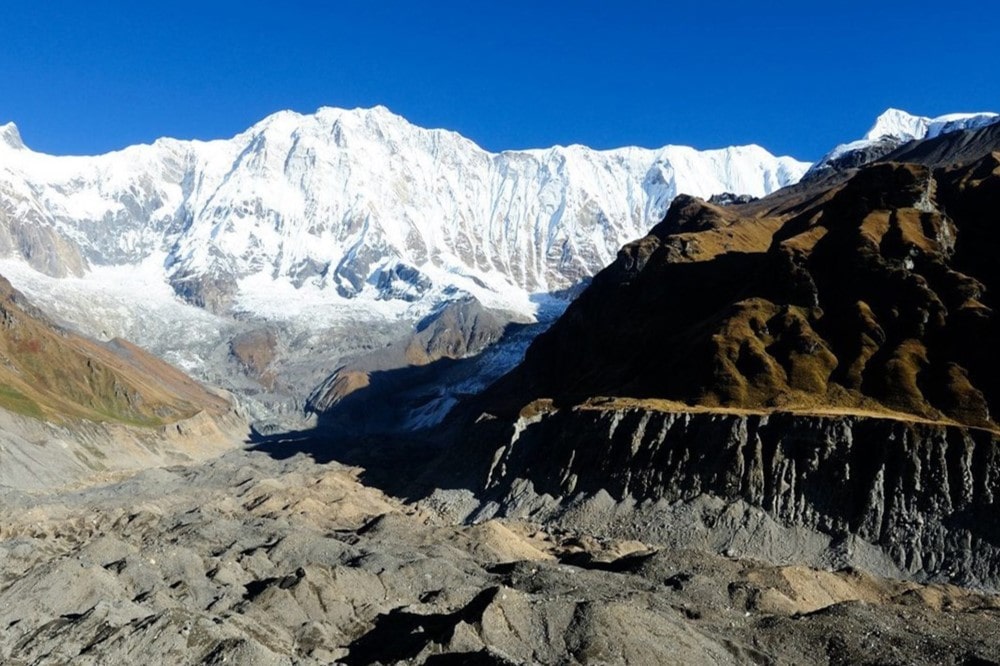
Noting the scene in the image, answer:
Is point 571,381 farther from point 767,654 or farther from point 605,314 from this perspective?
point 767,654

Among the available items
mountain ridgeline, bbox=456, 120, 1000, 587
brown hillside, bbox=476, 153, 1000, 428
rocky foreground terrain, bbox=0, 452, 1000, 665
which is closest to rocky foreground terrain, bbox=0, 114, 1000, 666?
rocky foreground terrain, bbox=0, 452, 1000, 665

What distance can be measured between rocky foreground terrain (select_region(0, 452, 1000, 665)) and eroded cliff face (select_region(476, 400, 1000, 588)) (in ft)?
23.9

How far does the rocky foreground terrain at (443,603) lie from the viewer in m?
54.8

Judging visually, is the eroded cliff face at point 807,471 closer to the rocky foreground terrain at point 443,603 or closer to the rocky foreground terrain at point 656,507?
the rocky foreground terrain at point 656,507

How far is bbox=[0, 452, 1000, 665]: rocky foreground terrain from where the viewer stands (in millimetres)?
54812

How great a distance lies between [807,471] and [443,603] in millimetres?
47830

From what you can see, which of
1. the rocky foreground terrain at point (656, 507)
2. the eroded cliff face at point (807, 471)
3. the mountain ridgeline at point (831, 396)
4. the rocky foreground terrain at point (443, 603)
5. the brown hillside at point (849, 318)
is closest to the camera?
the rocky foreground terrain at point (443, 603)

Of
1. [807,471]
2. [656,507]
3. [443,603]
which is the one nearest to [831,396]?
[807,471]

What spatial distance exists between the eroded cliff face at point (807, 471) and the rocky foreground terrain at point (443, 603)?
7.30m

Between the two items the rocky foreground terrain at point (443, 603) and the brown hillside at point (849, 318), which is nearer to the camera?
the rocky foreground terrain at point (443, 603)

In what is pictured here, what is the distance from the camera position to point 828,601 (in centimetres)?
7525

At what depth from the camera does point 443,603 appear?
6900 centimetres

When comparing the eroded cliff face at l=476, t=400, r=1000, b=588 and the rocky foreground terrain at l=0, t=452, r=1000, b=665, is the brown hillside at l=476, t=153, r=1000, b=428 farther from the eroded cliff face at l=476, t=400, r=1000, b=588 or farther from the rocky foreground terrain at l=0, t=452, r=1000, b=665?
the rocky foreground terrain at l=0, t=452, r=1000, b=665

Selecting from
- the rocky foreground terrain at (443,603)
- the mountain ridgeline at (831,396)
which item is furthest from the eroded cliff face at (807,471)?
the rocky foreground terrain at (443,603)
